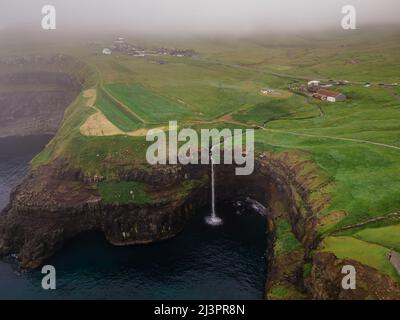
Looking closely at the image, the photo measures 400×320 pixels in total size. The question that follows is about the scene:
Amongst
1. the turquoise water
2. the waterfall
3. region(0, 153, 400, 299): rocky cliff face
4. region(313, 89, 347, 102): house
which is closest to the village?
region(313, 89, 347, 102): house

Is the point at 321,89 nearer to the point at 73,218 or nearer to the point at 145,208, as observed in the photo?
the point at 145,208

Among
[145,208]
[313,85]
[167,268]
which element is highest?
[313,85]

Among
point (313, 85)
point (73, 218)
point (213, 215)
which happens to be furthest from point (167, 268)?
point (313, 85)

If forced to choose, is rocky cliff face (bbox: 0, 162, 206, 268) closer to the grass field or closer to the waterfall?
the waterfall

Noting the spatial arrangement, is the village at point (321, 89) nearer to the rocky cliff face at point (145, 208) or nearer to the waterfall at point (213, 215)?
the rocky cliff face at point (145, 208)

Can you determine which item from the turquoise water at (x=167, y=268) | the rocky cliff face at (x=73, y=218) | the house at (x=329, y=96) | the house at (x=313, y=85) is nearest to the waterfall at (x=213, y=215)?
the turquoise water at (x=167, y=268)

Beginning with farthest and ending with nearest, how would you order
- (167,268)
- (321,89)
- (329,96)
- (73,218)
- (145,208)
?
(321,89) < (329,96) < (73,218) < (145,208) < (167,268)

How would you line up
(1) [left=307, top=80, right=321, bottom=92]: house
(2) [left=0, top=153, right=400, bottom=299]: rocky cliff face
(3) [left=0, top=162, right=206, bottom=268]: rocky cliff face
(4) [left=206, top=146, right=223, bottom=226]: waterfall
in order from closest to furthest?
(2) [left=0, top=153, right=400, bottom=299]: rocky cliff face < (3) [left=0, top=162, right=206, bottom=268]: rocky cliff face < (4) [left=206, top=146, right=223, bottom=226]: waterfall < (1) [left=307, top=80, right=321, bottom=92]: house
